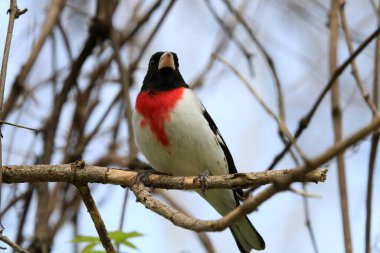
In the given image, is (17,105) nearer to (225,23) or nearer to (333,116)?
(225,23)

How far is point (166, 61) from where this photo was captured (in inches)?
147

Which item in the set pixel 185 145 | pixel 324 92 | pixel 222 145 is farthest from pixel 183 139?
pixel 324 92

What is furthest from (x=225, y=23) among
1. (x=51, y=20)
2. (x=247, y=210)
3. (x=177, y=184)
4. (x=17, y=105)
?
(x=247, y=210)

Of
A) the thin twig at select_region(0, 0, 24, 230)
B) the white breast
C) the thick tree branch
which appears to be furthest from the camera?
the white breast

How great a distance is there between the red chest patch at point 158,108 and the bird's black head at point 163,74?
96 mm

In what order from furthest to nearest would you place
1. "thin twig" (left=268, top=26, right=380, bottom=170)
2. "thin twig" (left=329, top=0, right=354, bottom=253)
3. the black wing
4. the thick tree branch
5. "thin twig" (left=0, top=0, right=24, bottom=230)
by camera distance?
the black wing, "thin twig" (left=268, top=26, right=380, bottom=170), "thin twig" (left=329, top=0, right=354, bottom=253), the thick tree branch, "thin twig" (left=0, top=0, right=24, bottom=230)

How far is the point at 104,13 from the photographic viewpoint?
4582 mm

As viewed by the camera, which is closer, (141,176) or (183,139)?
(141,176)

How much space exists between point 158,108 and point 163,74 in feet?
1.31

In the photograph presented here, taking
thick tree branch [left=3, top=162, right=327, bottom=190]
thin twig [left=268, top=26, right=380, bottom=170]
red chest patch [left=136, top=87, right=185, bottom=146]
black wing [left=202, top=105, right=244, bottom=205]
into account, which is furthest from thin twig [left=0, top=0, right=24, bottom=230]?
thin twig [left=268, top=26, right=380, bottom=170]

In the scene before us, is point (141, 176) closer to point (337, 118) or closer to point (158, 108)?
point (158, 108)

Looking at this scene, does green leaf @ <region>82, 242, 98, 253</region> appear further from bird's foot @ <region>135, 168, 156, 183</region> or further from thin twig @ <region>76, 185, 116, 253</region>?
bird's foot @ <region>135, 168, 156, 183</region>

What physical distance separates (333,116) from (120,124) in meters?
2.07

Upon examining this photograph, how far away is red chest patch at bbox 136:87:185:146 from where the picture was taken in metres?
3.45
